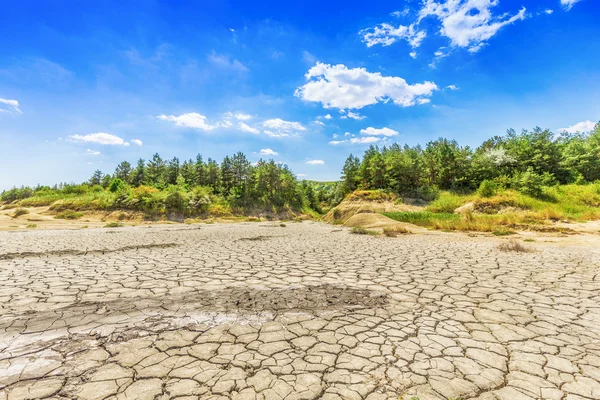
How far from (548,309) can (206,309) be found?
516cm

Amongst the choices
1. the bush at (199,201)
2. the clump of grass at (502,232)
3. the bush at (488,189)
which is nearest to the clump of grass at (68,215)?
the bush at (199,201)

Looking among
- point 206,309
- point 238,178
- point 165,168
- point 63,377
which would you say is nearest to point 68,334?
point 63,377

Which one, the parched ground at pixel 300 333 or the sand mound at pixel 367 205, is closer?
the parched ground at pixel 300 333

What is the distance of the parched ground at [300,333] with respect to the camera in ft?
7.34

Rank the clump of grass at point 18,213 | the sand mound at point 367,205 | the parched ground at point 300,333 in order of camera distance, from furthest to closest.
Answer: the sand mound at point 367,205 → the clump of grass at point 18,213 → the parched ground at point 300,333

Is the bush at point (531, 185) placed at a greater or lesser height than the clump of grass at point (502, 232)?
greater

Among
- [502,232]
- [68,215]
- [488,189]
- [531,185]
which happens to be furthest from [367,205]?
[68,215]

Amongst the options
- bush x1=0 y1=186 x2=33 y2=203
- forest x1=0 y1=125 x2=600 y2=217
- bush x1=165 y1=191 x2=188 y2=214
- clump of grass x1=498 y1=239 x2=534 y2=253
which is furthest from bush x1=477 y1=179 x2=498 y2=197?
bush x1=0 y1=186 x2=33 y2=203

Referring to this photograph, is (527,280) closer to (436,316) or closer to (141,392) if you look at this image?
(436,316)

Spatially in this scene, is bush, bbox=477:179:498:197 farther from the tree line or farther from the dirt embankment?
the dirt embankment

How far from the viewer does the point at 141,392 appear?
2.13 metres

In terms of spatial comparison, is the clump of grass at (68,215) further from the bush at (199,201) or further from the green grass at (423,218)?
the green grass at (423,218)

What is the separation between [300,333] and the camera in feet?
10.4

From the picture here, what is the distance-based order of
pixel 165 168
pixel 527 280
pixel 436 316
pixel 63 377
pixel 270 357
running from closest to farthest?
pixel 63 377 → pixel 270 357 → pixel 436 316 → pixel 527 280 → pixel 165 168
